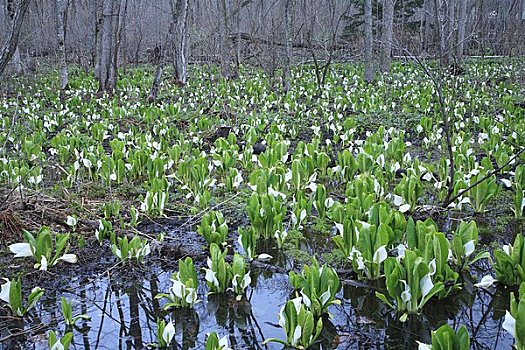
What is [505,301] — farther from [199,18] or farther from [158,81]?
[199,18]

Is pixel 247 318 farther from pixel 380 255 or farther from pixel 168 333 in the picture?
pixel 380 255

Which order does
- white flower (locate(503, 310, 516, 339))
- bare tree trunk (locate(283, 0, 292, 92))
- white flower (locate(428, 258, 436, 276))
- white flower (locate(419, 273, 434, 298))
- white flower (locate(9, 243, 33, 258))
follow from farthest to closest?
bare tree trunk (locate(283, 0, 292, 92)) < white flower (locate(9, 243, 33, 258)) < white flower (locate(428, 258, 436, 276)) < white flower (locate(419, 273, 434, 298)) < white flower (locate(503, 310, 516, 339))

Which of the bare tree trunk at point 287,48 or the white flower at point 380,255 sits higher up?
the bare tree trunk at point 287,48

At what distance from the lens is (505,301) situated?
290cm

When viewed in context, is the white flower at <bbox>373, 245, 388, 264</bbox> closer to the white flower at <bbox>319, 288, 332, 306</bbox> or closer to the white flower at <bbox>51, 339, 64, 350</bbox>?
the white flower at <bbox>319, 288, 332, 306</bbox>

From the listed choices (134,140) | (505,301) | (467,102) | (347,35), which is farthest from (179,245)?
(347,35)

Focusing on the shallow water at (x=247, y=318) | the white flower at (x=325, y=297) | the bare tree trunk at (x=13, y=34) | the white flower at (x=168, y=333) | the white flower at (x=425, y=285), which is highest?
the bare tree trunk at (x=13, y=34)

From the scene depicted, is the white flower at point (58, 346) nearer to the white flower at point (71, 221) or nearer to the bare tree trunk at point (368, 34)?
the white flower at point (71, 221)

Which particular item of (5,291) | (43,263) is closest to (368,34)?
(43,263)

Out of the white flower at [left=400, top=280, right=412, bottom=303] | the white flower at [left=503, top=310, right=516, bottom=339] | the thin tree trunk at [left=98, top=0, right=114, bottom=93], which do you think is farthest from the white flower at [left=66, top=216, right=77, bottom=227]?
the thin tree trunk at [left=98, top=0, right=114, bottom=93]

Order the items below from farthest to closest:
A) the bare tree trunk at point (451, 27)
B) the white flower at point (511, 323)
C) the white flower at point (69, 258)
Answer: the bare tree trunk at point (451, 27) → the white flower at point (69, 258) → the white flower at point (511, 323)

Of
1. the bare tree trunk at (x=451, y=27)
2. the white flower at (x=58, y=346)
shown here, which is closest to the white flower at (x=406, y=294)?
the white flower at (x=58, y=346)

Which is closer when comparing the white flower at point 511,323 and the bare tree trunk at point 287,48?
the white flower at point 511,323

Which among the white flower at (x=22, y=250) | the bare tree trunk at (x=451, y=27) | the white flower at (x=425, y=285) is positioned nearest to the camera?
the white flower at (x=425, y=285)
